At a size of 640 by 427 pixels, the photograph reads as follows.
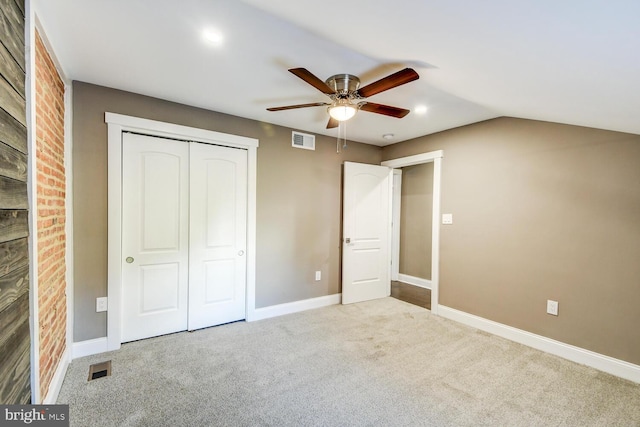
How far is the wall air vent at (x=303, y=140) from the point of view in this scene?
3.68 m

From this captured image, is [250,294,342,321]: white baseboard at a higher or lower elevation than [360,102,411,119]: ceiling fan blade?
lower

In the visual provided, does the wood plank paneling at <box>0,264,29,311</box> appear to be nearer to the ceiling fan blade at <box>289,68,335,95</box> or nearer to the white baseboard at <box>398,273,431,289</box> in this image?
the ceiling fan blade at <box>289,68,335,95</box>

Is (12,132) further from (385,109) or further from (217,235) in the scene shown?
(385,109)

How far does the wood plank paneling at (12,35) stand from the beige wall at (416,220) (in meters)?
5.02

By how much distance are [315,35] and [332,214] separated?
2608mm

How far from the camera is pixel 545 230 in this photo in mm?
2795

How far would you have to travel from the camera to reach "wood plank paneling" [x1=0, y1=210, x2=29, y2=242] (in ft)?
3.71

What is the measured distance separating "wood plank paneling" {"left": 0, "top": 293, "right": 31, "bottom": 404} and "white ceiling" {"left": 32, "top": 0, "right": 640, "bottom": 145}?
159cm

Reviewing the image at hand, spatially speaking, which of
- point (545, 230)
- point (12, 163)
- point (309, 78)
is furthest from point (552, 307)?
point (12, 163)

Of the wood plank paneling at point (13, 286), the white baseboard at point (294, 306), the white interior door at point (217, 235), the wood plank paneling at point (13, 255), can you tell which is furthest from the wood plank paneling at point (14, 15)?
the white baseboard at point (294, 306)

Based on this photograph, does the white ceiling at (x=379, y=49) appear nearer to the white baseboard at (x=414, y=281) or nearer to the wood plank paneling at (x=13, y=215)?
the wood plank paneling at (x=13, y=215)

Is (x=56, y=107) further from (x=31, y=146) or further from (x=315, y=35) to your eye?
(x=315, y=35)

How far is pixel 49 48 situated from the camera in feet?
6.22

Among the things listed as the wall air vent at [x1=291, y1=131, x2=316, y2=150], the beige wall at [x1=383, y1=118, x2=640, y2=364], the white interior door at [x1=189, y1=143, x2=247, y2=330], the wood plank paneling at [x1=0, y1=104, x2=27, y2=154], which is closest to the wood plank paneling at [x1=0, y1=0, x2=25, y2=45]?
the wood plank paneling at [x1=0, y1=104, x2=27, y2=154]
